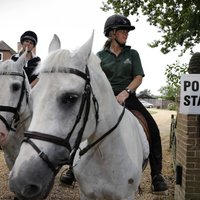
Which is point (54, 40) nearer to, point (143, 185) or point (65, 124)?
point (65, 124)

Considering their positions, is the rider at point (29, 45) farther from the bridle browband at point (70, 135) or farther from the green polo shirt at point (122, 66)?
the bridle browband at point (70, 135)

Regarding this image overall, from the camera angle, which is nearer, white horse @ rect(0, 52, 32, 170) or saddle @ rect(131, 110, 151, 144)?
saddle @ rect(131, 110, 151, 144)

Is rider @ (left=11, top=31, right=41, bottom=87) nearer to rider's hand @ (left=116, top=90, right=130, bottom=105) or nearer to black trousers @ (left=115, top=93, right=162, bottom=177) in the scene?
black trousers @ (left=115, top=93, right=162, bottom=177)

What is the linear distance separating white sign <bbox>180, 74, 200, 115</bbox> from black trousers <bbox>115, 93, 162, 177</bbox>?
3.12 feet

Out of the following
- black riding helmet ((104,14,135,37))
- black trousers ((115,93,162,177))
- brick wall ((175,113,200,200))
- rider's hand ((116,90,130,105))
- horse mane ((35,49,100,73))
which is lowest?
brick wall ((175,113,200,200))

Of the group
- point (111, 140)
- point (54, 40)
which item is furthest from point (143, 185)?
point (54, 40)

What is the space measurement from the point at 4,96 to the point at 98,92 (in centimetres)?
208

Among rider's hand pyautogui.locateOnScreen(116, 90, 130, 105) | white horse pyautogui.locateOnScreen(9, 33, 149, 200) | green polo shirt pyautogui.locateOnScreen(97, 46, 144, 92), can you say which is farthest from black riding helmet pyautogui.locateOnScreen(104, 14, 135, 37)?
white horse pyautogui.locateOnScreen(9, 33, 149, 200)

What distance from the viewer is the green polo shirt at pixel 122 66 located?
453cm

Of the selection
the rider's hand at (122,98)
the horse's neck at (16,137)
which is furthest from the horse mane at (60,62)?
the horse's neck at (16,137)

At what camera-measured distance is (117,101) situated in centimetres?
397

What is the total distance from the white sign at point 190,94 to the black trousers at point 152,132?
95 centimetres

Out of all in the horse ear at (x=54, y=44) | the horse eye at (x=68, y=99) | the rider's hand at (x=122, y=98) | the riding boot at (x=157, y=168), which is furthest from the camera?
the riding boot at (x=157, y=168)

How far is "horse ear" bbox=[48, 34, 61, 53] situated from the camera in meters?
3.38
